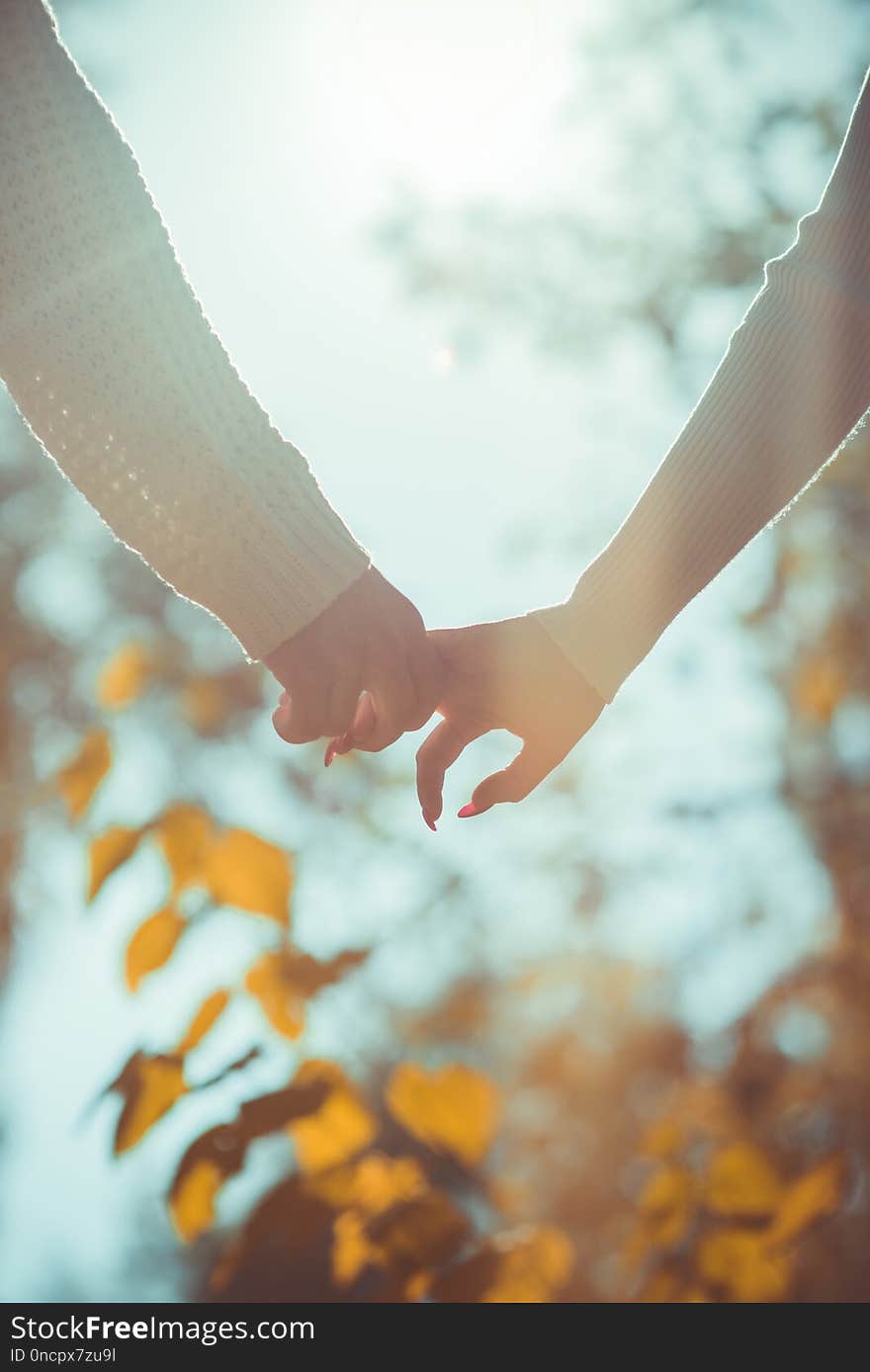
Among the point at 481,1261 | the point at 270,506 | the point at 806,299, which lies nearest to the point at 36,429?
the point at 270,506

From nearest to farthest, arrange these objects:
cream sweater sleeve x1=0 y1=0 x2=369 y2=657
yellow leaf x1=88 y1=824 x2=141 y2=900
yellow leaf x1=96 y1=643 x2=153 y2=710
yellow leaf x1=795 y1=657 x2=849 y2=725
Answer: cream sweater sleeve x1=0 y1=0 x2=369 y2=657 < yellow leaf x1=88 y1=824 x2=141 y2=900 < yellow leaf x1=96 y1=643 x2=153 y2=710 < yellow leaf x1=795 y1=657 x2=849 y2=725

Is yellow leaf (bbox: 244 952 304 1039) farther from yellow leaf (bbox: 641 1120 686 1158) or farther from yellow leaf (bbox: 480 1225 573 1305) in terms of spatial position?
yellow leaf (bbox: 641 1120 686 1158)

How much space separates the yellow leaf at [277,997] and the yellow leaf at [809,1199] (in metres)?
0.70

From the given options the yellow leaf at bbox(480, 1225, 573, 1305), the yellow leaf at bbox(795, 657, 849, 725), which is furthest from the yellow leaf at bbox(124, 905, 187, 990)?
the yellow leaf at bbox(795, 657, 849, 725)

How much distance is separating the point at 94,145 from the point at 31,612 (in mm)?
5963

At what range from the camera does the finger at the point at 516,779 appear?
149 centimetres

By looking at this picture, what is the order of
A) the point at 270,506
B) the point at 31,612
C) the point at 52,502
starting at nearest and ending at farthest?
the point at 270,506
the point at 31,612
the point at 52,502

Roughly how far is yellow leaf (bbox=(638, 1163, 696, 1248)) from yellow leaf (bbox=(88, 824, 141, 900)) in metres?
0.90

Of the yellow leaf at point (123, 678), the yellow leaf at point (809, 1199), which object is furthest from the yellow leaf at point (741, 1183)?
the yellow leaf at point (123, 678)

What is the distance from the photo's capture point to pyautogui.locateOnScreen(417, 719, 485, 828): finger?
153 centimetres
